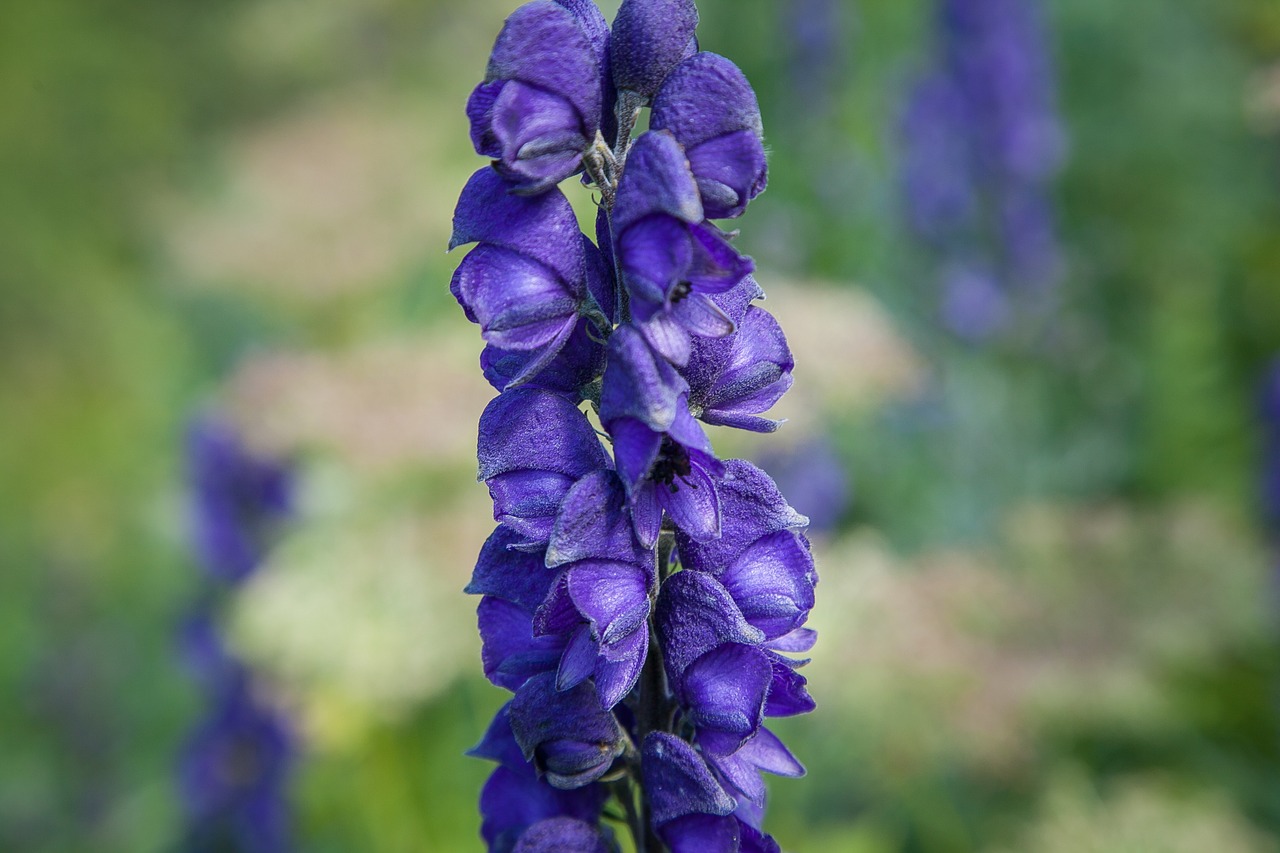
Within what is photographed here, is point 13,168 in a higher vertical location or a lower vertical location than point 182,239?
higher

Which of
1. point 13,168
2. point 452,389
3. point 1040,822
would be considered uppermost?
point 13,168

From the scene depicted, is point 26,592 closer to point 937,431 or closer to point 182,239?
point 182,239

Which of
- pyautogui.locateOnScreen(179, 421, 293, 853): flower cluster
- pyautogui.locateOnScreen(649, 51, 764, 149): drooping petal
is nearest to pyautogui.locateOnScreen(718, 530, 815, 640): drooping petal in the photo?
pyautogui.locateOnScreen(649, 51, 764, 149): drooping petal

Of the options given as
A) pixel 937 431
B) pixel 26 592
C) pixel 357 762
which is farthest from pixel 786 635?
pixel 26 592

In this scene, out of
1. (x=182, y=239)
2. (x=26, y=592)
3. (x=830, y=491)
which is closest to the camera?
(x=830, y=491)

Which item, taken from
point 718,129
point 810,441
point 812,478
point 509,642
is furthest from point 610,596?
point 812,478

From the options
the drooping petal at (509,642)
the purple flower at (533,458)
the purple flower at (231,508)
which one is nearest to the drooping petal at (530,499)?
the purple flower at (533,458)
